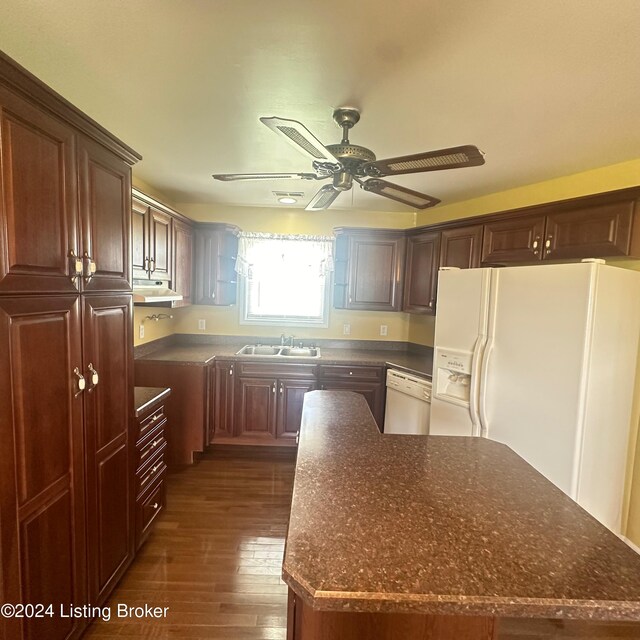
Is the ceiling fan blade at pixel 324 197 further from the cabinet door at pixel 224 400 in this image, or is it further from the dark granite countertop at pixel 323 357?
the cabinet door at pixel 224 400

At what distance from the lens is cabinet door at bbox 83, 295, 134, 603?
4.81ft

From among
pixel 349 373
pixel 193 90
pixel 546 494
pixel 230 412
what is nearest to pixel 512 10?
pixel 193 90

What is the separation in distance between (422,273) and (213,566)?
2835 millimetres

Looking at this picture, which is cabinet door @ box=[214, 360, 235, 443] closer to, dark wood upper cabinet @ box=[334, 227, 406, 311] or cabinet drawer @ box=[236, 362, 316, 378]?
cabinet drawer @ box=[236, 362, 316, 378]

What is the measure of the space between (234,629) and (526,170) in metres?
3.24

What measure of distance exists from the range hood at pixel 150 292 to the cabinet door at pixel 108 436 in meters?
0.46

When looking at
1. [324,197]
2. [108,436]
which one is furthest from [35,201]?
[324,197]

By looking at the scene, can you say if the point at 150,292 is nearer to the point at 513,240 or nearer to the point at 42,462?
the point at 42,462

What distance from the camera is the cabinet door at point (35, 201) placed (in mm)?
1029

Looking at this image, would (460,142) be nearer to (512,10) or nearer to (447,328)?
(512,10)

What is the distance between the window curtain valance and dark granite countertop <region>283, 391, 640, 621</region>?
2623mm

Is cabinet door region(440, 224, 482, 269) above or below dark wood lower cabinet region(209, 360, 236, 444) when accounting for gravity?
above

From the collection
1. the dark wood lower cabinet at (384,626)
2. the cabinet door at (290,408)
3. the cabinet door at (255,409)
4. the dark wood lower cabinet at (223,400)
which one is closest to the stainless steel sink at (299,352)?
the cabinet door at (290,408)
